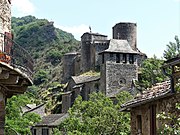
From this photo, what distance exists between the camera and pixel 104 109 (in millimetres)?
41031

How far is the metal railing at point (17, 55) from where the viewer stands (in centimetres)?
1338

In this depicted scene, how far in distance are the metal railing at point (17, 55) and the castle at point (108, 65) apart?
52.9 m

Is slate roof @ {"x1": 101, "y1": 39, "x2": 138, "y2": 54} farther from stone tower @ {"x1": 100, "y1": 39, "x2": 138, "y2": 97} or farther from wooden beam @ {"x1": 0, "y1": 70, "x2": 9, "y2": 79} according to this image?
wooden beam @ {"x1": 0, "y1": 70, "x2": 9, "y2": 79}

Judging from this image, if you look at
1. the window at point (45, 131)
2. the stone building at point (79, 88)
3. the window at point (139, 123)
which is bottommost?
the window at point (45, 131)

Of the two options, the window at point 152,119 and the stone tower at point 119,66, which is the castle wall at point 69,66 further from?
the window at point 152,119

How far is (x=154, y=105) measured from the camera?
19.5 metres

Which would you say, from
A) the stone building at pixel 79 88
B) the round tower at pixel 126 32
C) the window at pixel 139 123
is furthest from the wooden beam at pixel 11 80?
the round tower at pixel 126 32

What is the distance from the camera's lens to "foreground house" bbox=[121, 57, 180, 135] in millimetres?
17578

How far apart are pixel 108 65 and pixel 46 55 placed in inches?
3305

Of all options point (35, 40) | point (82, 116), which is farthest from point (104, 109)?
point (35, 40)

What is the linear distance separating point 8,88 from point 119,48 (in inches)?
2499

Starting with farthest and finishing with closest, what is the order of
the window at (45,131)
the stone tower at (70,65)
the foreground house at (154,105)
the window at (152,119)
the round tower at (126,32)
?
the stone tower at (70,65), the round tower at (126,32), the window at (45,131), the window at (152,119), the foreground house at (154,105)

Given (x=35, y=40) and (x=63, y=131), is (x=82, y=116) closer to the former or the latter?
(x=63, y=131)

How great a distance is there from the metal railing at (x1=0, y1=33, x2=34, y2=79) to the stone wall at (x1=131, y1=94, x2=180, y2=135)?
215 inches
